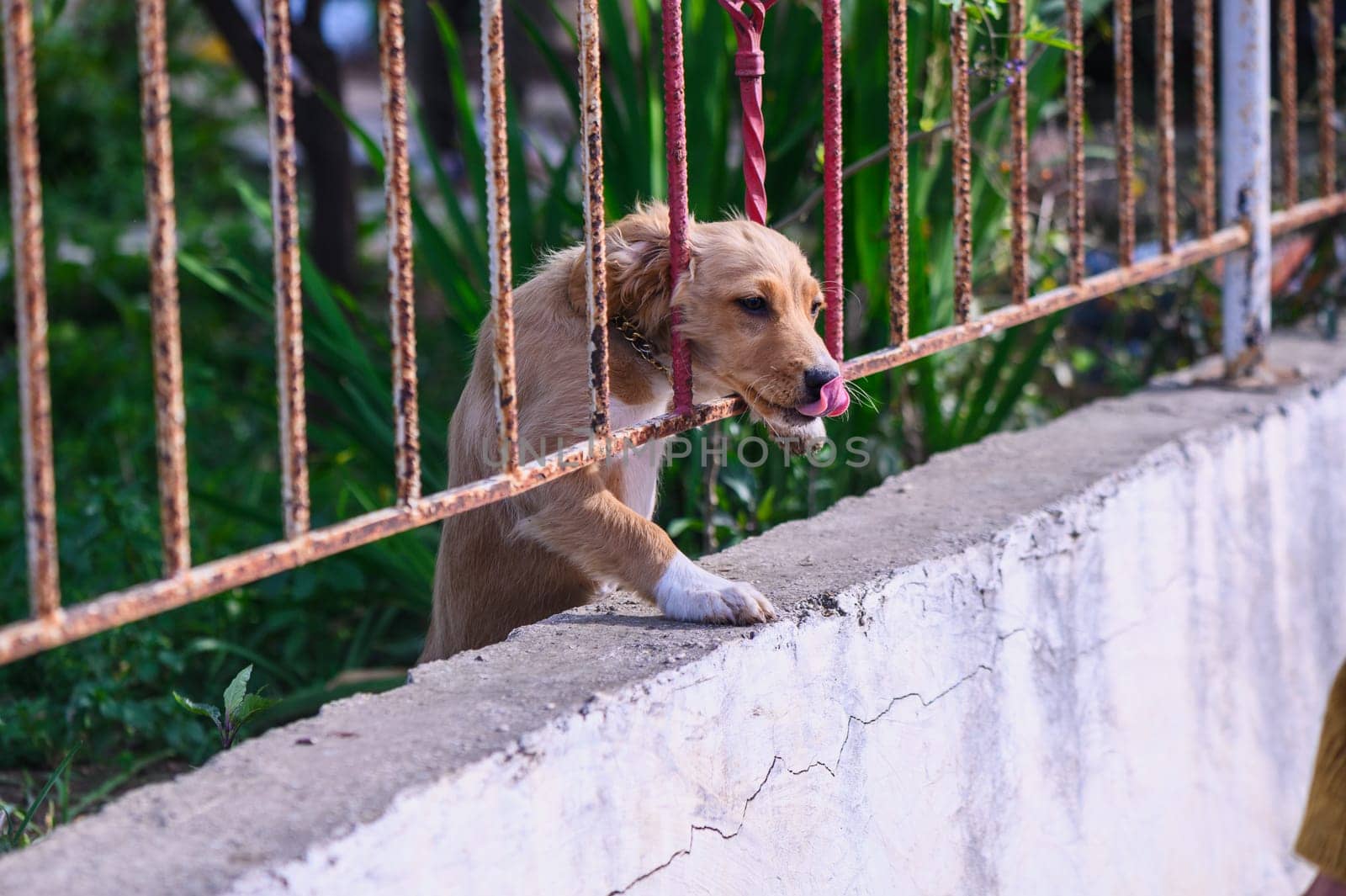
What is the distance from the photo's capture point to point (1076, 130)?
3.21 m

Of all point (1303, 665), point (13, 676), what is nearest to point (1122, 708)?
point (1303, 665)

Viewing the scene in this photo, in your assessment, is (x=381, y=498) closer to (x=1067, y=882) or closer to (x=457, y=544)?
(x=457, y=544)

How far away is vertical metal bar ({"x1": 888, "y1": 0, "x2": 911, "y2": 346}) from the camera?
8.44 feet

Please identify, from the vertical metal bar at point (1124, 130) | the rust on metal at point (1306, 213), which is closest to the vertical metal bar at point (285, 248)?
the vertical metal bar at point (1124, 130)

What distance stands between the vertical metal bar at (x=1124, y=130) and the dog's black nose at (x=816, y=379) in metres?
1.41

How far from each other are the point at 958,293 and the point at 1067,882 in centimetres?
121

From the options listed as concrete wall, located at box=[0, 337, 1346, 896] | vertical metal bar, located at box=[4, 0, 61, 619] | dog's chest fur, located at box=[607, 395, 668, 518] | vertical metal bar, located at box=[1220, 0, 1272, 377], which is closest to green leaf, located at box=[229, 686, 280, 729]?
concrete wall, located at box=[0, 337, 1346, 896]

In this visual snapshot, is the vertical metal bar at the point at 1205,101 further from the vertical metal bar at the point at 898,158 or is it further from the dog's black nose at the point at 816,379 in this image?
the dog's black nose at the point at 816,379

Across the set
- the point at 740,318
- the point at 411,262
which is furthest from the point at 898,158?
the point at 411,262

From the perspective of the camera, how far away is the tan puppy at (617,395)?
2363 millimetres

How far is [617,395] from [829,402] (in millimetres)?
392

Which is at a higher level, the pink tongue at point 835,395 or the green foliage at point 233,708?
the pink tongue at point 835,395

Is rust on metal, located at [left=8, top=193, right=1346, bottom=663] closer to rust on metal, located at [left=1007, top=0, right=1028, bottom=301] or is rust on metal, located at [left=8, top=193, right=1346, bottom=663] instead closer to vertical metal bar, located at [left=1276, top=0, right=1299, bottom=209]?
rust on metal, located at [left=1007, top=0, right=1028, bottom=301]

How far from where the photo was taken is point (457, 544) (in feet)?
8.65
